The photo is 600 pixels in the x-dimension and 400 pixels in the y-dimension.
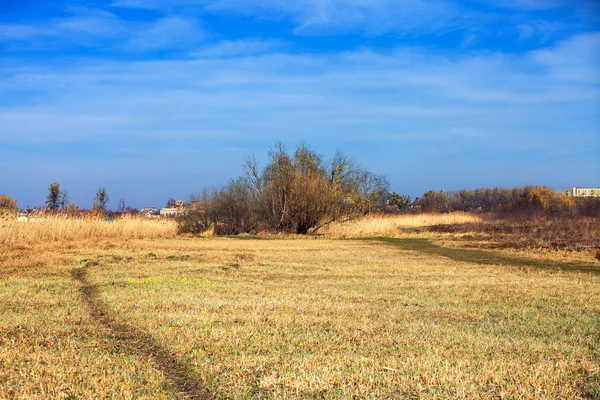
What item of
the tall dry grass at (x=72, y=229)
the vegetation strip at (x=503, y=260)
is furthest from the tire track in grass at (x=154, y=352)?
the tall dry grass at (x=72, y=229)

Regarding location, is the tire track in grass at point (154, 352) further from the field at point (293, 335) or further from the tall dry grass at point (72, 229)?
the tall dry grass at point (72, 229)

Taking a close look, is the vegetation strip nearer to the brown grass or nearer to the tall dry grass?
the brown grass

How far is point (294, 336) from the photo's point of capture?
20.6 ft

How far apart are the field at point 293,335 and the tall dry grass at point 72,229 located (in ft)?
24.0

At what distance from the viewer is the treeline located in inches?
1469

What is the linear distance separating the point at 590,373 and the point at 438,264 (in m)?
10.9

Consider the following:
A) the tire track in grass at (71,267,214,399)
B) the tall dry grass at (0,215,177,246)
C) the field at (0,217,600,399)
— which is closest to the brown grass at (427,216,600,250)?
the field at (0,217,600,399)

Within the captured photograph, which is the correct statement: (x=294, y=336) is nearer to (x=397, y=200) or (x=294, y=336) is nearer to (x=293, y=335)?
(x=293, y=335)

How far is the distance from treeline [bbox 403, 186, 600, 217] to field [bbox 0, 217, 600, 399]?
27367 mm

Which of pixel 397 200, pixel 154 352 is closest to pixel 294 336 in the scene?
pixel 154 352

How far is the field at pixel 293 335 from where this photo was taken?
15.3ft

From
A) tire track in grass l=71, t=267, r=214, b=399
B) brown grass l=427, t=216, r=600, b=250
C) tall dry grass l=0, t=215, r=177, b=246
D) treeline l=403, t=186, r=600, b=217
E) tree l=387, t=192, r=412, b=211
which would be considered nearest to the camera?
tire track in grass l=71, t=267, r=214, b=399

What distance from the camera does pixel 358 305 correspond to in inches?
334

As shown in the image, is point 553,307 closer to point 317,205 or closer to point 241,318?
point 241,318
